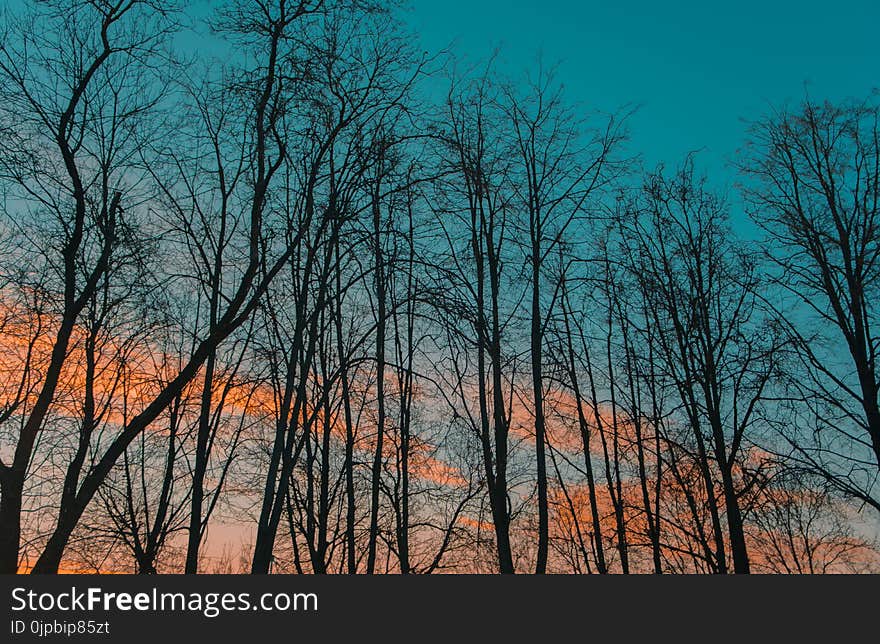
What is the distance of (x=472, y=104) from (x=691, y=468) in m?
9.22

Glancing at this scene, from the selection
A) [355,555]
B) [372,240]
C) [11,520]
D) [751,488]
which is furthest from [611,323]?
[11,520]

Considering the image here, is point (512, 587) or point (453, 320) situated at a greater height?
point (453, 320)

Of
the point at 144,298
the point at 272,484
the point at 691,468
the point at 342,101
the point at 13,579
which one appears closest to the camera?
the point at 13,579

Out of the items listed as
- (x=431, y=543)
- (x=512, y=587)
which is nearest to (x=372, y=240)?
(x=512, y=587)

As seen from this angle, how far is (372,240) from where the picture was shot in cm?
837

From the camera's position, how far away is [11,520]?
7.76 metres

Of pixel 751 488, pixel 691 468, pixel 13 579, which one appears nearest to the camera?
pixel 13 579

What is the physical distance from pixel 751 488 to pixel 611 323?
491cm

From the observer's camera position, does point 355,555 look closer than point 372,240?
No

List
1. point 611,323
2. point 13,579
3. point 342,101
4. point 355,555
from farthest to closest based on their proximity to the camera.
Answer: point 611,323 < point 355,555 < point 342,101 < point 13,579

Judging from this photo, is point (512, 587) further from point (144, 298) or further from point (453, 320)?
point (144, 298)

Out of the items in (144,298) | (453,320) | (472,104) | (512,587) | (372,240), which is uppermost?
(472,104)

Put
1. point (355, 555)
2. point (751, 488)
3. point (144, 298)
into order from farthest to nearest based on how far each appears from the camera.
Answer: point (355, 555) → point (751, 488) → point (144, 298)

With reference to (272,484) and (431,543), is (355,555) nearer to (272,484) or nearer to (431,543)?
(431,543)
